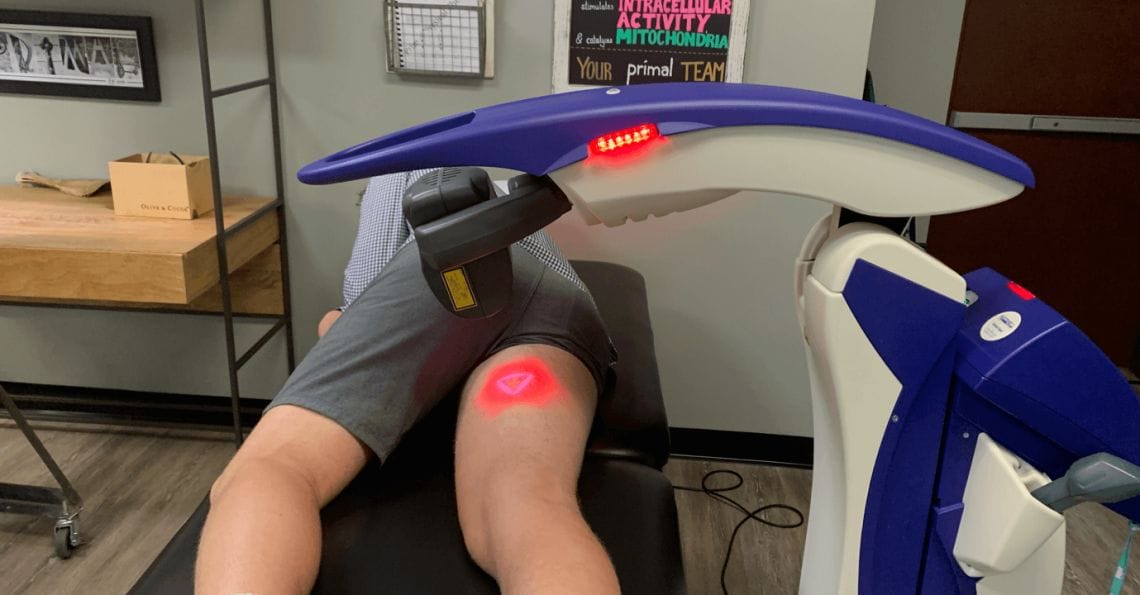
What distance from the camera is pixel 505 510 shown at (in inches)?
35.1

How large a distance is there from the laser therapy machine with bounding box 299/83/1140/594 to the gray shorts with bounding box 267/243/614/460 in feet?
1.31

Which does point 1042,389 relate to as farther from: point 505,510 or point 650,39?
point 650,39

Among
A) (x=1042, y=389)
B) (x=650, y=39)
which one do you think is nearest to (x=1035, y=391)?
(x=1042, y=389)

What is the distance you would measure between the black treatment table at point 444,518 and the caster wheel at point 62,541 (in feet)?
2.97

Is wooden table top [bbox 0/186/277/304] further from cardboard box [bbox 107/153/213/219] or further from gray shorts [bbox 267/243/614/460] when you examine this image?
gray shorts [bbox 267/243/614/460]

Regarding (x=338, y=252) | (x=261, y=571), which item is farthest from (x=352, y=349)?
(x=338, y=252)

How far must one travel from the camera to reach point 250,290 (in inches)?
81.4

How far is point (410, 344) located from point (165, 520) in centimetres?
105

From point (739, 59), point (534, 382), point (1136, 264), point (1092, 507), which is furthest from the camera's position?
point (1136, 264)

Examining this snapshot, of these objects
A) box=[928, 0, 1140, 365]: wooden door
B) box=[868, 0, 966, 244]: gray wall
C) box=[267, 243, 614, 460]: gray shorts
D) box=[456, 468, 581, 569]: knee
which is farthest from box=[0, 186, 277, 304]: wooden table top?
box=[928, 0, 1140, 365]: wooden door

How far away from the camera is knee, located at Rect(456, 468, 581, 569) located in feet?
2.82

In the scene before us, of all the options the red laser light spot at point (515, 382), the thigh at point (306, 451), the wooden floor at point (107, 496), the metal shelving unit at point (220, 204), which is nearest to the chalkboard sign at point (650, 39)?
the metal shelving unit at point (220, 204)

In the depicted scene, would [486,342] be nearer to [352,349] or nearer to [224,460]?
[352,349]

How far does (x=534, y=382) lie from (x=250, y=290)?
48.6 inches
